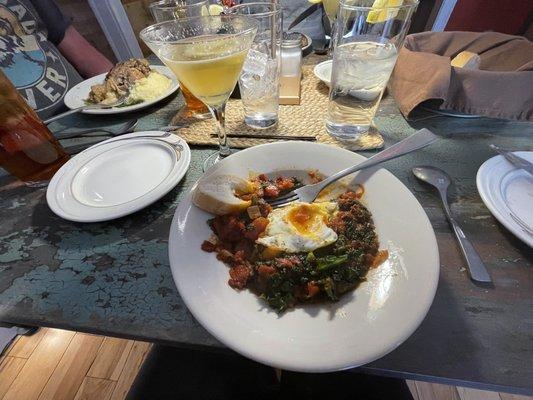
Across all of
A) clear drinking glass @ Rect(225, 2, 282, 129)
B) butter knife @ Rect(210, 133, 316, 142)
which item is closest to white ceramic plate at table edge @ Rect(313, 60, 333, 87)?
clear drinking glass @ Rect(225, 2, 282, 129)

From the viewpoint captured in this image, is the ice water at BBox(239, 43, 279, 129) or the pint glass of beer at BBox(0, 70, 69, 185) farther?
the ice water at BBox(239, 43, 279, 129)

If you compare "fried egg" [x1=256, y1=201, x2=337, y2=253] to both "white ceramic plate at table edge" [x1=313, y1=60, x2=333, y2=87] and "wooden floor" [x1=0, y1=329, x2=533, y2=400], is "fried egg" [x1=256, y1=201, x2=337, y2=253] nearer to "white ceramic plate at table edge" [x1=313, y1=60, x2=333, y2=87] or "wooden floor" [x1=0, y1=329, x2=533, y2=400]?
"white ceramic plate at table edge" [x1=313, y1=60, x2=333, y2=87]

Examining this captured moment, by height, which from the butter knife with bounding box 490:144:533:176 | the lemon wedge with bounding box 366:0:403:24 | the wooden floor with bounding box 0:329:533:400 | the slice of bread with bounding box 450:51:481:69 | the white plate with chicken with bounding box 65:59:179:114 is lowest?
the wooden floor with bounding box 0:329:533:400

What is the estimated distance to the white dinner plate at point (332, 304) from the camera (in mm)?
420

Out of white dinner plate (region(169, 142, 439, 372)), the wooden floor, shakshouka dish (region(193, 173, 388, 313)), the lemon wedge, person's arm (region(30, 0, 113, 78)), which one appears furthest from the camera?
person's arm (region(30, 0, 113, 78))

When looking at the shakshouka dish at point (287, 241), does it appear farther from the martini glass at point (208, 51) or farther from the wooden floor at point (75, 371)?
the wooden floor at point (75, 371)

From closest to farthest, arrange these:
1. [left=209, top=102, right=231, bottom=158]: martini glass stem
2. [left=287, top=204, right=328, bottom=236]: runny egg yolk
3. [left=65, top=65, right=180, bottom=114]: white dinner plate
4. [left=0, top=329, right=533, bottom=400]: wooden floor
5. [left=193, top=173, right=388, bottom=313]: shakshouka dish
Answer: [left=193, top=173, right=388, bottom=313]: shakshouka dish
[left=287, top=204, right=328, bottom=236]: runny egg yolk
[left=209, top=102, right=231, bottom=158]: martini glass stem
[left=65, top=65, right=180, bottom=114]: white dinner plate
[left=0, top=329, right=533, bottom=400]: wooden floor

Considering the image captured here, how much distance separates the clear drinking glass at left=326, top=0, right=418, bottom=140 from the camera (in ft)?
2.65

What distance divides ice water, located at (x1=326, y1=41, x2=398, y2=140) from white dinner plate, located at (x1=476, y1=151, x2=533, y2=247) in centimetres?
39

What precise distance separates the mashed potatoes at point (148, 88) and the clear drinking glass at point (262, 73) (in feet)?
1.42

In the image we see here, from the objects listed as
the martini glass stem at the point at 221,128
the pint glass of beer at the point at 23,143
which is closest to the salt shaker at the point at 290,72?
the martini glass stem at the point at 221,128

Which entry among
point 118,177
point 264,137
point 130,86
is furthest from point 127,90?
point 264,137

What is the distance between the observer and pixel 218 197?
0.64 metres

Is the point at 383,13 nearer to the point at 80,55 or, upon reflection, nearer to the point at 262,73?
the point at 262,73
